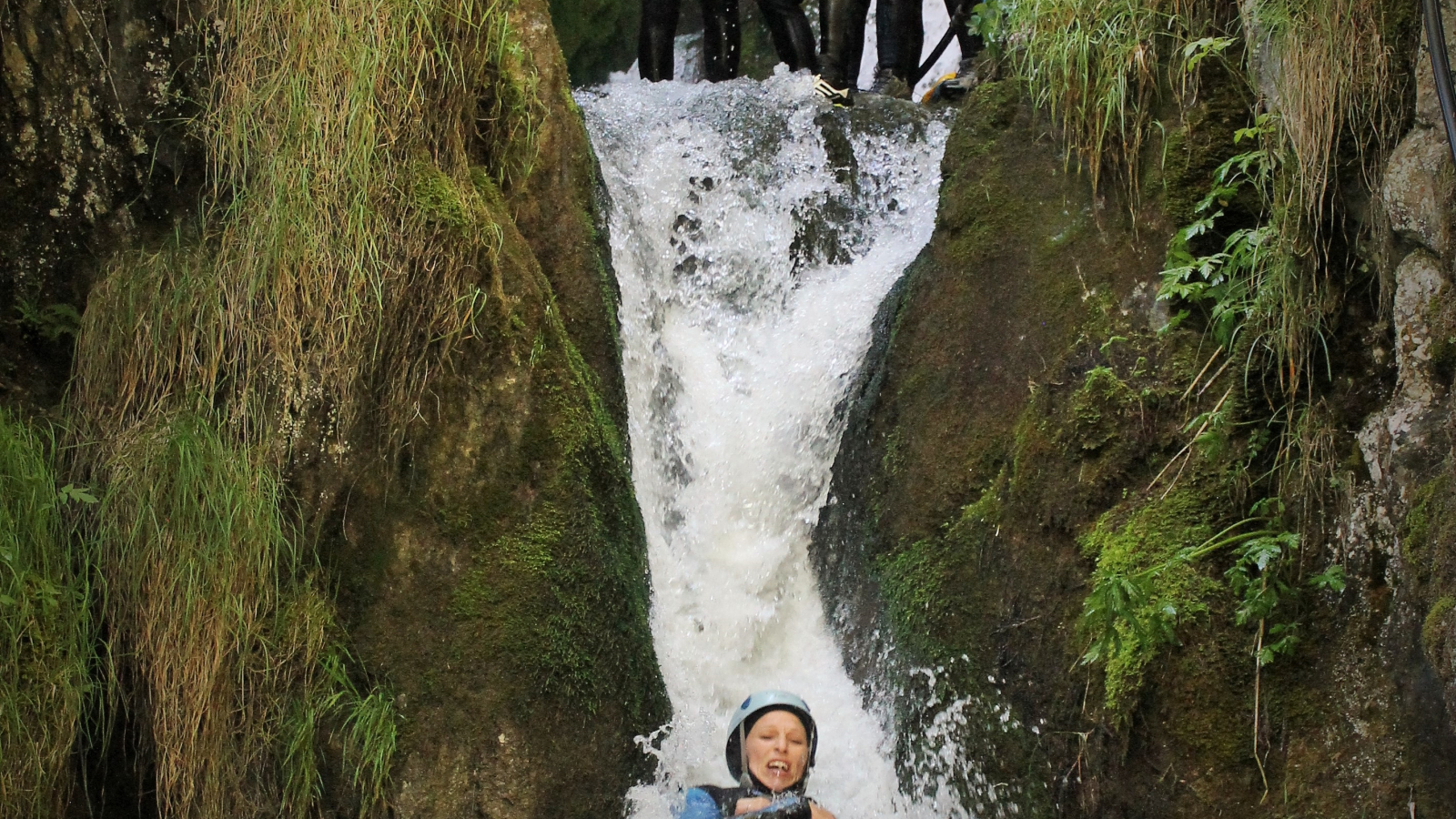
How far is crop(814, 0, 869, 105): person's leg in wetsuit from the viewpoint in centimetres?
701

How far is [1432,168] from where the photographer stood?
3027 mm

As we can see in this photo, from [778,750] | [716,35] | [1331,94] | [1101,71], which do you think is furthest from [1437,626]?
[716,35]

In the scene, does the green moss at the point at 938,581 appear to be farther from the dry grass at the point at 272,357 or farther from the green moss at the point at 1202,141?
the dry grass at the point at 272,357

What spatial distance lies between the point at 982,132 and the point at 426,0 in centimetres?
207

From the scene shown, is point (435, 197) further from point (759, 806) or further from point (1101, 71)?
point (1101, 71)

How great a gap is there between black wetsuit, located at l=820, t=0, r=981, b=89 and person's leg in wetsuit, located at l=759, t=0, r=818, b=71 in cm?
35

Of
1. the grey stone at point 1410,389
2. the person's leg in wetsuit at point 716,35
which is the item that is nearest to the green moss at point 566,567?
the grey stone at point 1410,389

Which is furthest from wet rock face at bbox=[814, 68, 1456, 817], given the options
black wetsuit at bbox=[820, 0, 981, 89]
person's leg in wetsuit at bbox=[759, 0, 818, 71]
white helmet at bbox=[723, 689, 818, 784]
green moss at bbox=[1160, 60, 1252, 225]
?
person's leg in wetsuit at bbox=[759, 0, 818, 71]

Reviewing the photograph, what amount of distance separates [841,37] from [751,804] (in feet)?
16.4

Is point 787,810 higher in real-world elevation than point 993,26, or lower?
lower

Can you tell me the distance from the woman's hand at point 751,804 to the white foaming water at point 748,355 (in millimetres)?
610

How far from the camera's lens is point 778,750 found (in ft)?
11.0

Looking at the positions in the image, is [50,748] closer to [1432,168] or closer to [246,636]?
[246,636]

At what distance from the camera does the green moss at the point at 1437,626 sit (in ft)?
8.56
